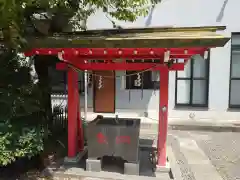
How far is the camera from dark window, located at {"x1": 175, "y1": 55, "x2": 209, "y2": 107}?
34.5ft

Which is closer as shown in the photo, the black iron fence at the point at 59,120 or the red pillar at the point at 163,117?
the red pillar at the point at 163,117

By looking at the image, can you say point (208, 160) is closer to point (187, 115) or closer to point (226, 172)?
point (226, 172)

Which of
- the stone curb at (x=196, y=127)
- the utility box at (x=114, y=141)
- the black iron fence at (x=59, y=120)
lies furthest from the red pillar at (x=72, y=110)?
the stone curb at (x=196, y=127)

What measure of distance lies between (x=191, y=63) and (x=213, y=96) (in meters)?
1.72

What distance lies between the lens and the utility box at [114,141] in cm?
491

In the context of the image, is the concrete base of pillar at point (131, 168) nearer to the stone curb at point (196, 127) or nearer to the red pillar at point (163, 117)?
the red pillar at point (163, 117)

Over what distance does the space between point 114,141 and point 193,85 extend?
6690 mm

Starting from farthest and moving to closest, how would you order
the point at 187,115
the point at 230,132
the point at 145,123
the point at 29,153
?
the point at 187,115 → the point at 145,123 → the point at 230,132 → the point at 29,153

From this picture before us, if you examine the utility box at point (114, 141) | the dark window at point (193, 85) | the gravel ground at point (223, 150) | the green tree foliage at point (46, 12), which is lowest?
the gravel ground at point (223, 150)

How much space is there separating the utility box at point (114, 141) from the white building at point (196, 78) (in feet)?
16.7

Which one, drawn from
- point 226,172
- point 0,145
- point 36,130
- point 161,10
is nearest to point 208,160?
point 226,172

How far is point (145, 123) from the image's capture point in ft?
32.0

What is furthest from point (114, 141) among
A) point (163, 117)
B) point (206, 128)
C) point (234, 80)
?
point (234, 80)

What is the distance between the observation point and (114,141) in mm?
5000
